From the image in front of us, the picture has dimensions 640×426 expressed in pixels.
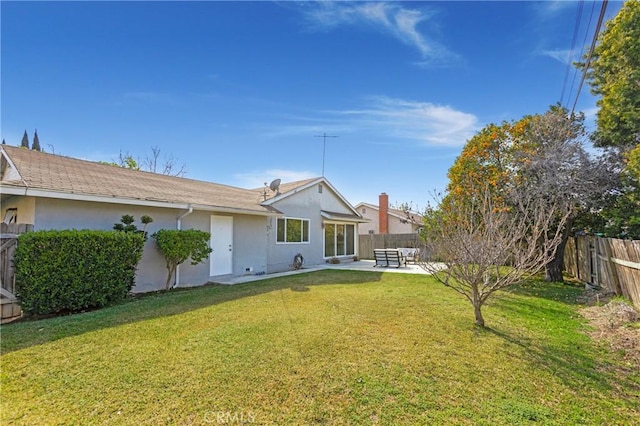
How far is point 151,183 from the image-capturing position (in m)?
11.9

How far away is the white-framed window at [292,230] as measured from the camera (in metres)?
15.6

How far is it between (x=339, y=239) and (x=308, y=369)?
15.7 metres

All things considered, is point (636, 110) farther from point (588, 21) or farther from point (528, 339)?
point (528, 339)

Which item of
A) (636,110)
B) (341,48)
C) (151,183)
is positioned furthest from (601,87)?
(151,183)

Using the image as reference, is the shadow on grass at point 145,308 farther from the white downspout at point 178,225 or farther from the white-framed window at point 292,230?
the white-framed window at point 292,230

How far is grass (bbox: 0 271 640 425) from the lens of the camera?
3312mm

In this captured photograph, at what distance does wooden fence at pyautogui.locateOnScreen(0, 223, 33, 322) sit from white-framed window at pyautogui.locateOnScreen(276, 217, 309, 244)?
9682 millimetres

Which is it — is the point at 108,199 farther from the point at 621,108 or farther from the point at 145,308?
the point at 621,108

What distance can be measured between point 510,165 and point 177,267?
1279 centimetres

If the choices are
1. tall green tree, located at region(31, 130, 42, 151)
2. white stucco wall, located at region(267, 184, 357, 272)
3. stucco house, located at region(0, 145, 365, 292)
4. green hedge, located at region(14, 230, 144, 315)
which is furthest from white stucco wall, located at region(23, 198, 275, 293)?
tall green tree, located at region(31, 130, 42, 151)

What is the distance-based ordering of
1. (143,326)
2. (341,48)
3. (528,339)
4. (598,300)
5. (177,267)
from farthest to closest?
(341,48) → (177,267) → (598,300) → (143,326) → (528,339)

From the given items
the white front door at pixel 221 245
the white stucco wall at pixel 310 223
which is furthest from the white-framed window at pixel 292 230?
the white front door at pixel 221 245

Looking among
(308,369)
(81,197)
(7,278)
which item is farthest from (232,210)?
(308,369)

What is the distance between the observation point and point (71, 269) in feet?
23.2
